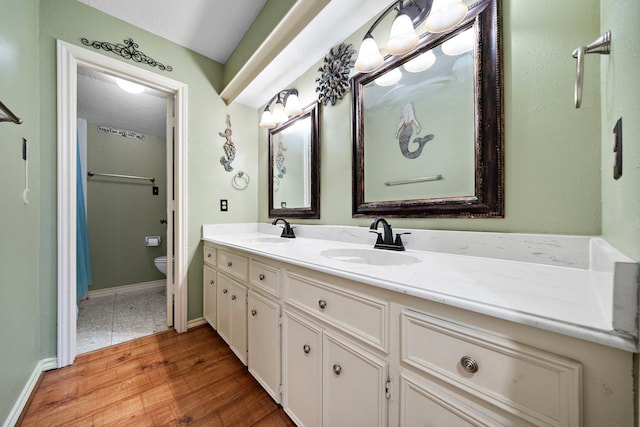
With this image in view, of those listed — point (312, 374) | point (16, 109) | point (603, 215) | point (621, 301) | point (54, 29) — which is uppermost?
point (54, 29)

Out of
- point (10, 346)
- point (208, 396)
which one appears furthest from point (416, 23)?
point (10, 346)

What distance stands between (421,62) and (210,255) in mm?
1919

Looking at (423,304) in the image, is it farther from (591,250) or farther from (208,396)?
(208,396)

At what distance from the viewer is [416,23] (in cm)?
105

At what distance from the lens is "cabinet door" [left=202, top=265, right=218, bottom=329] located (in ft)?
5.75

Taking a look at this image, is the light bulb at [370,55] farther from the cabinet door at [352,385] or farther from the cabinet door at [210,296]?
the cabinet door at [210,296]

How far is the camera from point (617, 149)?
1.65 feet

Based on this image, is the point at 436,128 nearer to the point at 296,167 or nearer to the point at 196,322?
the point at 296,167

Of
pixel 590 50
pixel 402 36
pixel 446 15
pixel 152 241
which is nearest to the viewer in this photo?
pixel 590 50

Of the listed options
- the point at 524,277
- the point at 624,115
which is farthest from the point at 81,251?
the point at 624,115

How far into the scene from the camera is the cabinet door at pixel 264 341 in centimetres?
105

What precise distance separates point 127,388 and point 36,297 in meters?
0.78

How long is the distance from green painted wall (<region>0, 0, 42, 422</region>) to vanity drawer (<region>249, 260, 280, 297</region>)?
1.01 metres

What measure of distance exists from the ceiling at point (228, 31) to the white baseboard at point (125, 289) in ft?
6.94
